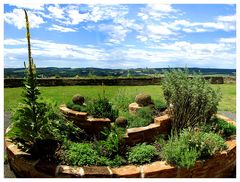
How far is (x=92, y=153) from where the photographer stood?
5.53 metres

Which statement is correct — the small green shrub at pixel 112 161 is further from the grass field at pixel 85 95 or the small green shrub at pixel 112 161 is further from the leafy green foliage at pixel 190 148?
the grass field at pixel 85 95

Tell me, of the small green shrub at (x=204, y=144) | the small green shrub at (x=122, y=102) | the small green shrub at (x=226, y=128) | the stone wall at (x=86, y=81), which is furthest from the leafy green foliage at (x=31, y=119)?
the stone wall at (x=86, y=81)

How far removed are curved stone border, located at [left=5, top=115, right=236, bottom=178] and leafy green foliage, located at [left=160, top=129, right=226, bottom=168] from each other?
0.11 meters

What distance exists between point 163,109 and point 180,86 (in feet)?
3.48

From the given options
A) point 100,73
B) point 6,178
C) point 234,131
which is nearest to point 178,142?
point 234,131

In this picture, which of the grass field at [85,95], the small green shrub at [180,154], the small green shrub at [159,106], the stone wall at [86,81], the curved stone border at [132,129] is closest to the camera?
the small green shrub at [180,154]

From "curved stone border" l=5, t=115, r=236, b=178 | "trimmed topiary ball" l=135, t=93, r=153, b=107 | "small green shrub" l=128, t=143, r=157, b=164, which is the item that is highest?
"trimmed topiary ball" l=135, t=93, r=153, b=107

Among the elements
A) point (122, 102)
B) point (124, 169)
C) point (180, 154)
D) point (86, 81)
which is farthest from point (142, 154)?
point (86, 81)

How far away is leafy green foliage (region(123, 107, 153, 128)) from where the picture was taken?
21.2 feet

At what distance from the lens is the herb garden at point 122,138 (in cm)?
519

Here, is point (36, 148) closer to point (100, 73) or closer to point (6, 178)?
point (6, 178)

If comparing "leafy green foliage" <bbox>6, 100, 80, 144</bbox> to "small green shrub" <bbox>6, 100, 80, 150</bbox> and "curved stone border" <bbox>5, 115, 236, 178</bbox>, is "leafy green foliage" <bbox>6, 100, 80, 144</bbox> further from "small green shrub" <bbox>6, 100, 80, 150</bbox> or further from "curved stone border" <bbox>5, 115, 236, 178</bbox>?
"curved stone border" <bbox>5, 115, 236, 178</bbox>

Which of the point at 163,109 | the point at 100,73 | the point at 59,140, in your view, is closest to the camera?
the point at 59,140

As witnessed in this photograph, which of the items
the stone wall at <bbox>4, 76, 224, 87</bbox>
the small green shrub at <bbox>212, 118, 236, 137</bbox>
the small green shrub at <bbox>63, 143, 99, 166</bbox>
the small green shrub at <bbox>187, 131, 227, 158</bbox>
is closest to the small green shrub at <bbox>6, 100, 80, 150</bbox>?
the small green shrub at <bbox>63, 143, 99, 166</bbox>
